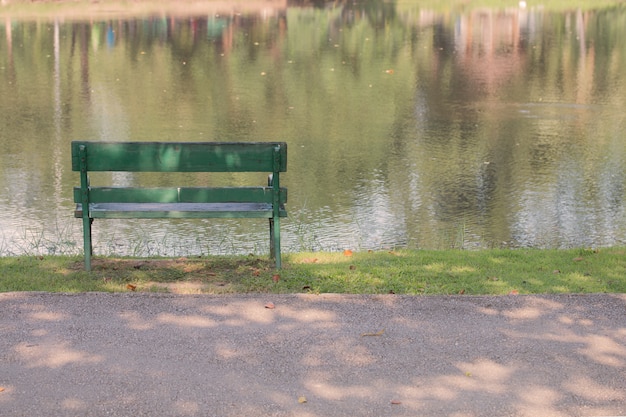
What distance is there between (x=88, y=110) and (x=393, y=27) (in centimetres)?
1687

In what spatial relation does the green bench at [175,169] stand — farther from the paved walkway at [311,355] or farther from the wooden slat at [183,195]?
the paved walkway at [311,355]

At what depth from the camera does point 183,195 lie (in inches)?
299

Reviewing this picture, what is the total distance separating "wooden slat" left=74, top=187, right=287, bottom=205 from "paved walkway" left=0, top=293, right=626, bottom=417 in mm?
918

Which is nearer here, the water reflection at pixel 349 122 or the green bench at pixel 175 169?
the green bench at pixel 175 169

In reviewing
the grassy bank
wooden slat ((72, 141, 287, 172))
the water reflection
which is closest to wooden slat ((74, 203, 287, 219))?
wooden slat ((72, 141, 287, 172))

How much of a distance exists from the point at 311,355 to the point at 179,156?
218cm

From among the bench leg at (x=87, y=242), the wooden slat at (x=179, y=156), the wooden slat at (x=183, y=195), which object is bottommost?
the bench leg at (x=87, y=242)

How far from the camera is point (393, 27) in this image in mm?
32969

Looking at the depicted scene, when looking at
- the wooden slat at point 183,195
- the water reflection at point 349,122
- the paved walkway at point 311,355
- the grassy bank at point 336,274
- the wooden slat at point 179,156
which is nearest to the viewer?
the paved walkway at point 311,355

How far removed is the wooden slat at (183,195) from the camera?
756 cm

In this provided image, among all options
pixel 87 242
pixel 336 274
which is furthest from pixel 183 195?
pixel 336 274

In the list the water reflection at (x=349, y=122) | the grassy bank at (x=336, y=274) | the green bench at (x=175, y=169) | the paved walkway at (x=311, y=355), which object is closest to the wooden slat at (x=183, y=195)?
the green bench at (x=175, y=169)

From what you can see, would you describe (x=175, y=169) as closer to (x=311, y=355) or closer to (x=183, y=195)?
(x=183, y=195)

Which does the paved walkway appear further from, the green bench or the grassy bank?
the green bench
